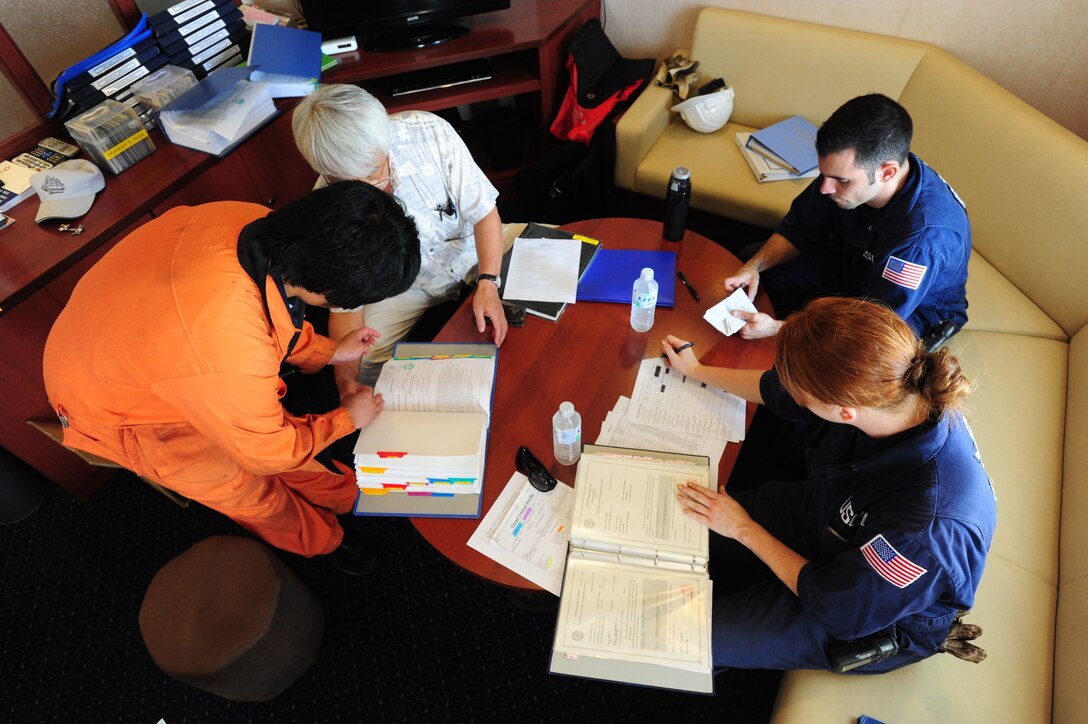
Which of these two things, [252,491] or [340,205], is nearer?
[340,205]

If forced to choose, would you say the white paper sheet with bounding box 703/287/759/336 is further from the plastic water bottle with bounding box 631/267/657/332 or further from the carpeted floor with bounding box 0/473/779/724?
the carpeted floor with bounding box 0/473/779/724

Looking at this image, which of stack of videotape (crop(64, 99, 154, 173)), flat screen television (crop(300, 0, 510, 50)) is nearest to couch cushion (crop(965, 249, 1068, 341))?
flat screen television (crop(300, 0, 510, 50))

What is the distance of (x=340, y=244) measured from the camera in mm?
1064

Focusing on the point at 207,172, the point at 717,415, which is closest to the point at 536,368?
the point at 717,415

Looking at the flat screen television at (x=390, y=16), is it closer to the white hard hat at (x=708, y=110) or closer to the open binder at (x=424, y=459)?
the white hard hat at (x=708, y=110)

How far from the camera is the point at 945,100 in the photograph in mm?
2162

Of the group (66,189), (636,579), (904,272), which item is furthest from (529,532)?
(66,189)

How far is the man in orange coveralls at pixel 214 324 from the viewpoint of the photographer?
1.09 metres

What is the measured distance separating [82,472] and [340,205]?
1.83m

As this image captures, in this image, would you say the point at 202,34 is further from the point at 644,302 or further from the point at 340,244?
the point at 644,302

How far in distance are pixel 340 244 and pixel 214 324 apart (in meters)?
0.29

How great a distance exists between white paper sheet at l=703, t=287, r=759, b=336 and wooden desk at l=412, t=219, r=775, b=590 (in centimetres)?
2

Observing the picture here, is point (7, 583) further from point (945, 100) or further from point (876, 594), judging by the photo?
point (945, 100)

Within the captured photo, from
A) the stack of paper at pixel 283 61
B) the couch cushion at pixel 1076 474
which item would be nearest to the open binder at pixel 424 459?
the couch cushion at pixel 1076 474
